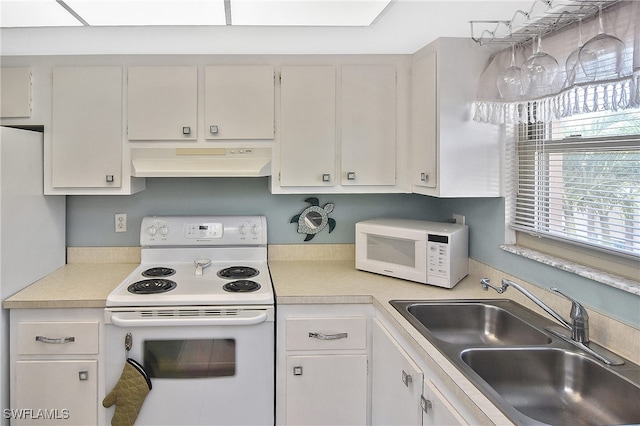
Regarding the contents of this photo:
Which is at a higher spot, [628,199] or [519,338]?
[628,199]

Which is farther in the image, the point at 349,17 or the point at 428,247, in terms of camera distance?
the point at 428,247

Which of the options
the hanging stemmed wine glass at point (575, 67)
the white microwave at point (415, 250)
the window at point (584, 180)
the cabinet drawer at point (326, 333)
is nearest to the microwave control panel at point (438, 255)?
the white microwave at point (415, 250)

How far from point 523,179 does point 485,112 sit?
1.23 ft

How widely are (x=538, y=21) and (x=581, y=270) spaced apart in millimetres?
955

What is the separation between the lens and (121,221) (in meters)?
2.73

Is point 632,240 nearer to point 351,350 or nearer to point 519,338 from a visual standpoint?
point 519,338

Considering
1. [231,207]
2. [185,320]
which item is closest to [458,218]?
[231,207]

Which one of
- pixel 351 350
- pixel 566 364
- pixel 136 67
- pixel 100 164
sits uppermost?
pixel 136 67

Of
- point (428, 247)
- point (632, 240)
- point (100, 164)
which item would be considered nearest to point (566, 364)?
point (632, 240)

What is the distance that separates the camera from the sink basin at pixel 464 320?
6.27ft

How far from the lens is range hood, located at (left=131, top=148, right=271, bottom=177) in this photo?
7.79 feet

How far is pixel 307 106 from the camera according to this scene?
8.03 feet

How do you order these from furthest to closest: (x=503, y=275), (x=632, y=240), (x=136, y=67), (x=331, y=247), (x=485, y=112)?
(x=331, y=247), (x=136, y=67), (x=503, y=275), (x=485, y=112), (x=632, y=240)

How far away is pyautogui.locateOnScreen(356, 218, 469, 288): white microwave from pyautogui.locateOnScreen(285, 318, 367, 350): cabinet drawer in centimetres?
40
